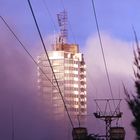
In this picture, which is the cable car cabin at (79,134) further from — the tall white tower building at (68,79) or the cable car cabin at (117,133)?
the tall white tower building at (68,79)

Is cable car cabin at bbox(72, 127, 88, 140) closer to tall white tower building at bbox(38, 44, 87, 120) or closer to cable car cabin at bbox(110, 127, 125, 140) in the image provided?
cable car cabin at bbox(110, 127, 125, 140)

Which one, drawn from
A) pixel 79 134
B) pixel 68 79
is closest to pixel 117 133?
pixel 79 134

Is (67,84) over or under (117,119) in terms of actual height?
over

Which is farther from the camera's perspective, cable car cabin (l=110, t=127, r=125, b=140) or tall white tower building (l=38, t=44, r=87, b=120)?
tall white tower building (l=38, t=44, r=87, b=120)

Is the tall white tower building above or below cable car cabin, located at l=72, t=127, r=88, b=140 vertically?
above

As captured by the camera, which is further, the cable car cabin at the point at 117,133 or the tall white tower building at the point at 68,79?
the tall white tower building at the point at 68,79

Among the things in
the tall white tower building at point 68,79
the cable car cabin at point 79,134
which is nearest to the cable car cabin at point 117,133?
the cable car cabin at point 79,134

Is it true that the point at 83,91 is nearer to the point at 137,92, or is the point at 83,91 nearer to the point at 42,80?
the point at 42,80

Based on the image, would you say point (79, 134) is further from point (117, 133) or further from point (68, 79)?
point (68, 79)

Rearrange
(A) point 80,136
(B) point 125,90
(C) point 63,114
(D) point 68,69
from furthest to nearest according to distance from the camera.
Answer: (C) point 63,114, (D) point 68,69, (A) point 80,136, (B) point 125,90

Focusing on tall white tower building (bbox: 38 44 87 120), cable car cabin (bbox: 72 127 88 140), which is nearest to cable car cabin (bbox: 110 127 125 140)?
cable car cabin (bbox: 72 127 88 140)

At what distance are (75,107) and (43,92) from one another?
83.1 ft

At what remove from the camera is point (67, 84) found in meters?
125

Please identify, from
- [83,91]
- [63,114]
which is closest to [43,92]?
[83,91]
